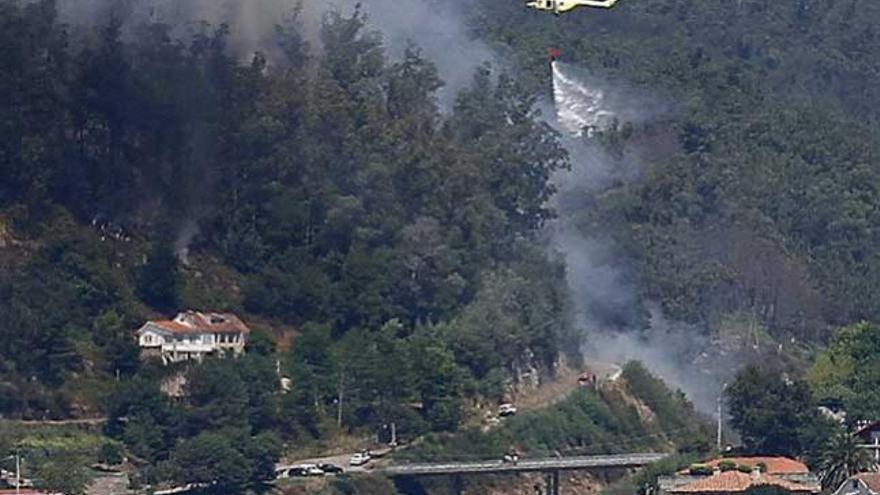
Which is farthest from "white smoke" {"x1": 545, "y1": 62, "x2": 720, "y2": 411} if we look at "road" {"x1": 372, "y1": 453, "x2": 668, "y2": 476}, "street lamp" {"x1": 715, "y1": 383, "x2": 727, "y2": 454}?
"road" {"x1": 372, "y1": 453, "x2": 668, "y2": 476}

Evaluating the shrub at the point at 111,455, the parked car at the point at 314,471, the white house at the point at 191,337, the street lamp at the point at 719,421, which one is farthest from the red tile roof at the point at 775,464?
the white house at the point at 191,337

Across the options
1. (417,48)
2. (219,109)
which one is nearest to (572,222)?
(417,48)

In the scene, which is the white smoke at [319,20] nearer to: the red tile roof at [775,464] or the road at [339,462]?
Answer: the road at [339,462]

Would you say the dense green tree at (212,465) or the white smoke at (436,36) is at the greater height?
the white smoke at (436,36)

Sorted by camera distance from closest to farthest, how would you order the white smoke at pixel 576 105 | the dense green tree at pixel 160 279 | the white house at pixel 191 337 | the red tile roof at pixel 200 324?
the white house at pixel 191 337, the red tile roof at pixel 200 324, the dense green tree at pixel 160 279, the white smoke at pixel 576 105

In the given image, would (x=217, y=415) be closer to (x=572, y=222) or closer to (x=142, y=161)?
(x=142, y=161)

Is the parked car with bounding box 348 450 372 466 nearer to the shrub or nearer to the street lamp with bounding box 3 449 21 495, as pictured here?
the shrub

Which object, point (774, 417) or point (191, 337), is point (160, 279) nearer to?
point (191, 337)
